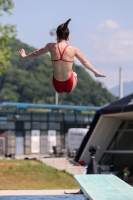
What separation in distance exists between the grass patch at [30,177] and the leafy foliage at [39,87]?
8869cm

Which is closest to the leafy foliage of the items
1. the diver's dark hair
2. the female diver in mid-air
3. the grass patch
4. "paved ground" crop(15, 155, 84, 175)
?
"paved ground" crop(15, 155, 84, 175)

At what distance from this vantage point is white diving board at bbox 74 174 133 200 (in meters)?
15.1

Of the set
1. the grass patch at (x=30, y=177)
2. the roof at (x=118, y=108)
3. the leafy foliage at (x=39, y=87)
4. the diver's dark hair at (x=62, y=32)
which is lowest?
the grass patch at (x=30, y=177)

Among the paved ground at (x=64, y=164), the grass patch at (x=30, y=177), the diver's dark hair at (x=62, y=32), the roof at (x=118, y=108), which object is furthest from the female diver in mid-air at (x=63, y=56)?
the paved ground at (x=64, y=164)

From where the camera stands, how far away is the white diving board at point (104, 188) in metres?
15.1

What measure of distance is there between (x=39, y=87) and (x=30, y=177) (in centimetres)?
9791

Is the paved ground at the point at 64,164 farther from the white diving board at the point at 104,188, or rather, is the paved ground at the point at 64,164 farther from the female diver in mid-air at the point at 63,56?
the female diver in mid-air at the point at 63,56

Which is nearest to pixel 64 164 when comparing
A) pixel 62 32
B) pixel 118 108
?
pixel 118 108

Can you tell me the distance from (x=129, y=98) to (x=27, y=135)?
2017 centimetres

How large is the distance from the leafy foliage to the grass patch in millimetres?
88690

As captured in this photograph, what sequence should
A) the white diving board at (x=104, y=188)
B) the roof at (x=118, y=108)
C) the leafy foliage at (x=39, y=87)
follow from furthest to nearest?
the leafy foliage at (x=39, y=87), the roof at (x=118, y=108), the white diving board at (x=104, y=188)

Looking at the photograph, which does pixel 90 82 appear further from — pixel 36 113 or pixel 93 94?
pixel 36 113

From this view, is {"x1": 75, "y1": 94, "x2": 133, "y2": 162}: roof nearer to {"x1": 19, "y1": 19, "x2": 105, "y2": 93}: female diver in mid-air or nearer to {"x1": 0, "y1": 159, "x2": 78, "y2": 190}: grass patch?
{"x1": 0, "y1": 159, "x2": 78, "y2": 190}: grass patch

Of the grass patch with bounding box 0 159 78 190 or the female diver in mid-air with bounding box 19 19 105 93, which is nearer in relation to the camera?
the female diver in mid-air with bounding box 19 19 105 93
